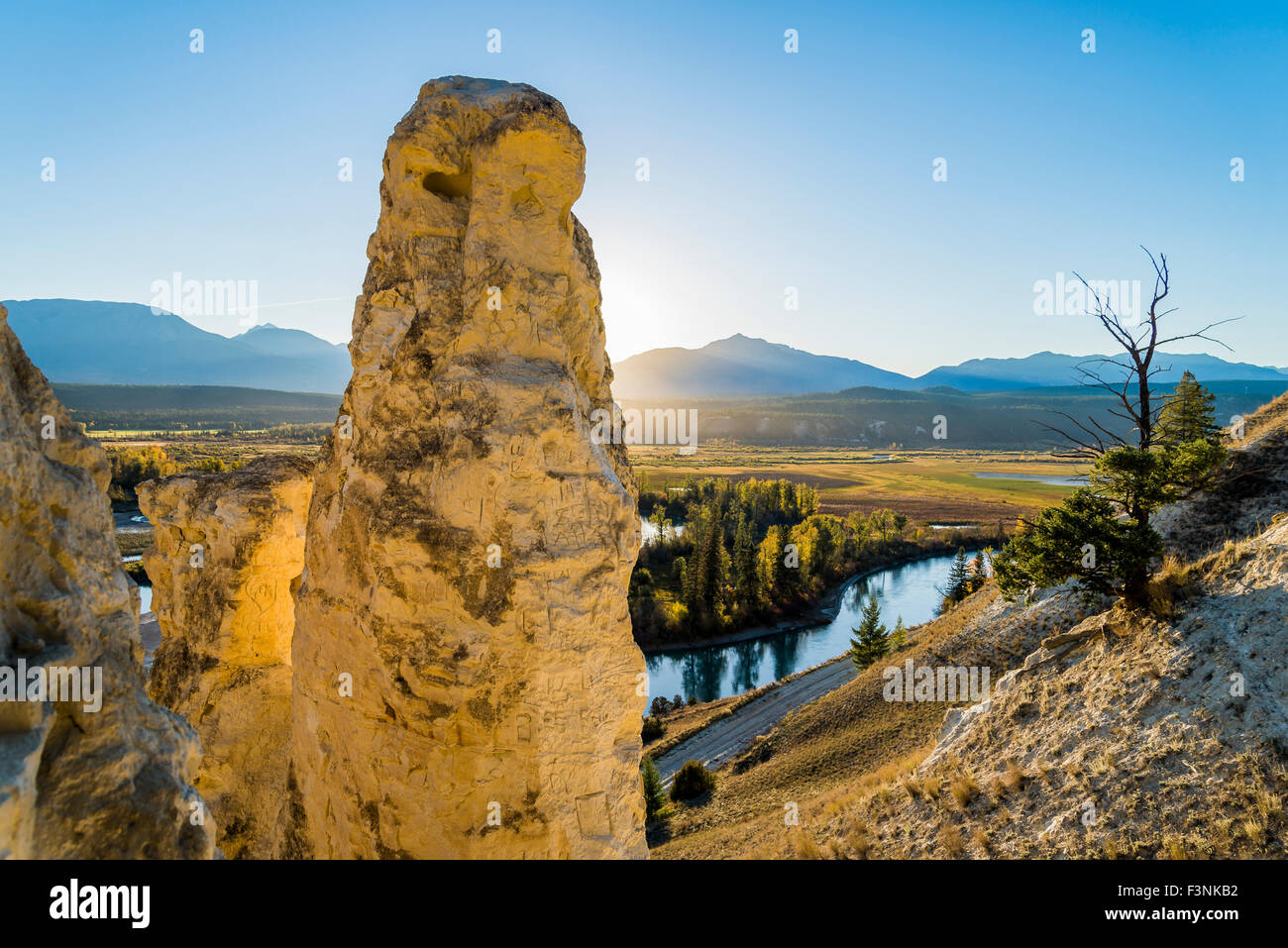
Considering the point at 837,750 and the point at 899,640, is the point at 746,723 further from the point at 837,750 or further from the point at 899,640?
the point at 837,750

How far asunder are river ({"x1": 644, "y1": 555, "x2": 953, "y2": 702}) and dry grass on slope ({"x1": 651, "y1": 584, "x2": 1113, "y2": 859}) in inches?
784

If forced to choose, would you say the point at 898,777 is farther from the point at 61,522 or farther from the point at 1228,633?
the point at 61,522

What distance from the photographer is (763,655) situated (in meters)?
54.8

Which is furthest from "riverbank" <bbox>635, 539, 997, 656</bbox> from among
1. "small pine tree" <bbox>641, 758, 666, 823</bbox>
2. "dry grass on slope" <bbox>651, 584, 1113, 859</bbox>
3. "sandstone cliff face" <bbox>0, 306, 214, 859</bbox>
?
"sandstone cliff face" <bbox>0, 306, 214, 859</bbox>

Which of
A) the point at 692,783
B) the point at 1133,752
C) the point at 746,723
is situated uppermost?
the point at 1133,752

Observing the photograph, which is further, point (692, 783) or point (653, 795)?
point (692, 783)

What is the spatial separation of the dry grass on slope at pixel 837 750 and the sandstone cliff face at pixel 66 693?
14654 millimetres

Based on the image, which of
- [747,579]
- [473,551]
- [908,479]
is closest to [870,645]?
[747,579]

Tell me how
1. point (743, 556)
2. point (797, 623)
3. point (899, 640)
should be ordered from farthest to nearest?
point (743, 556), point (797, 623), point (899, 640)

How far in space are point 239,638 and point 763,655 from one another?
4921 centimetres

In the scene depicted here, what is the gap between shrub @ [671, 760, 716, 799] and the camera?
25.9 m

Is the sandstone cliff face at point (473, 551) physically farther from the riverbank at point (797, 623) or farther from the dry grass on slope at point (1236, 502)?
the riverbank at point (797, 623)

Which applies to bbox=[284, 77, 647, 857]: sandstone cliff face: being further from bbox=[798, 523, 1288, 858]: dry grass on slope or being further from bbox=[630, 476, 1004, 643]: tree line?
bbox=[630, 476, 1004, 643]: tree line

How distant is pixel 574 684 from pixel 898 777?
12007 millimetres
